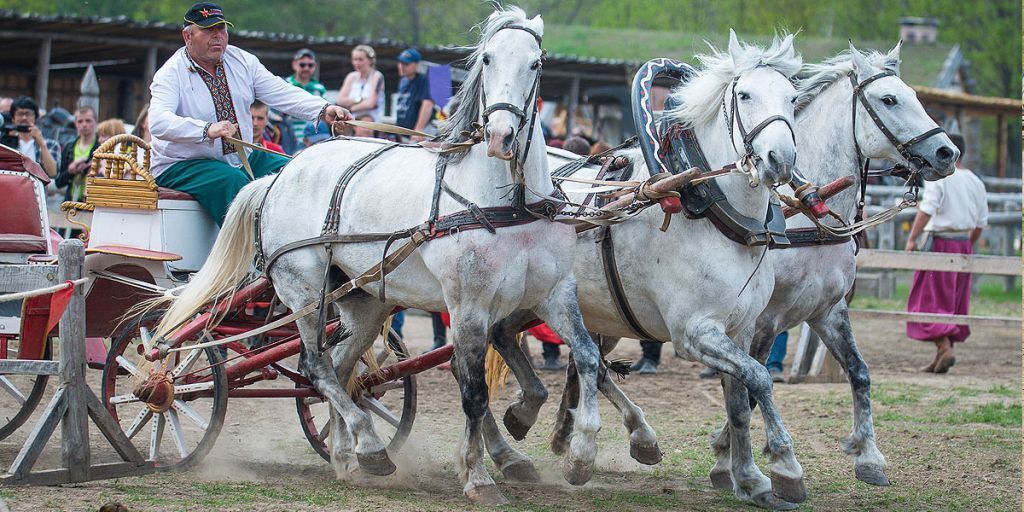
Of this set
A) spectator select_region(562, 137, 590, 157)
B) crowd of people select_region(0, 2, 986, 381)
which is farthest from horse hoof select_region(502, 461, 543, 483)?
spectator select_region(562, 137, 590, 157)

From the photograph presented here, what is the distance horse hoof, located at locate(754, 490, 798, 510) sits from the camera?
5250 mm

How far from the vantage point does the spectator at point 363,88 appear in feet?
38.5

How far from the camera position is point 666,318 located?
5.39 meters

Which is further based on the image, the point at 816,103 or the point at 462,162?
the point at 816,103

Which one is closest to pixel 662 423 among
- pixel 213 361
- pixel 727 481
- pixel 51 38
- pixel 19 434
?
pixel 727 481

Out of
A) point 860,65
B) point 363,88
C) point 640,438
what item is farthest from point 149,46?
point 640,438

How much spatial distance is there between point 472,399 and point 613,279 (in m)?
0.96

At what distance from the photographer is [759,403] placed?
515cm

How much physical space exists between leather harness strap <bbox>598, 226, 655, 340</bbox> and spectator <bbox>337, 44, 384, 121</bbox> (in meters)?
6.45

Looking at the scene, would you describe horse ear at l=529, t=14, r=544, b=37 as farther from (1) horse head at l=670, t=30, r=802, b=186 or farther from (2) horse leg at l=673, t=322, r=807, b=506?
(2) horse leg at l=673, t=322, r=807, b=506

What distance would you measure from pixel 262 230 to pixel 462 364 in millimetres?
1533

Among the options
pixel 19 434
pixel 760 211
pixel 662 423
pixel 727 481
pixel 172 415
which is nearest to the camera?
pixel 760 211

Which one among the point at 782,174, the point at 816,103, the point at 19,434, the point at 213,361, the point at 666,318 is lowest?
the point at 19,434

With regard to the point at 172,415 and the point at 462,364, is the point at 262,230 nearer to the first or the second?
the point at 172,415
